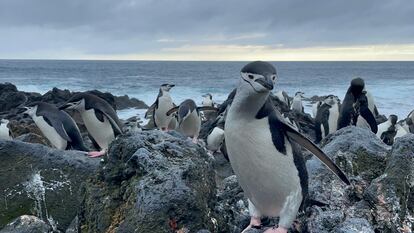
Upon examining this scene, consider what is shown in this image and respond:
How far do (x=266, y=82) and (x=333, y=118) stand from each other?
36.1ft

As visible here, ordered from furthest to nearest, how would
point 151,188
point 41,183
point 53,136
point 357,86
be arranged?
point 357,86 → point 53,136 → point 41,183 → point 151,188

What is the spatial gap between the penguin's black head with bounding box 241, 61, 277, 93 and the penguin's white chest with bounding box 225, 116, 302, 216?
1.03 ft

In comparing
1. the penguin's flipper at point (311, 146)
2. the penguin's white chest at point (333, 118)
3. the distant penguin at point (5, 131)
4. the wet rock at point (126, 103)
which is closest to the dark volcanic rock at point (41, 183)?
the penguin's flipper at point (311, 146)

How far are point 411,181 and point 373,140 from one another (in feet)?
3.04

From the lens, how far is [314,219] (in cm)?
375

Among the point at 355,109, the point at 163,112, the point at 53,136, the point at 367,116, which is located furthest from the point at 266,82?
the point at 163,112

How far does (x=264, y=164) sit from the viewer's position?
368 centimetres

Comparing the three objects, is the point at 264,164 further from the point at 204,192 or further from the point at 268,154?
the point at 204,192

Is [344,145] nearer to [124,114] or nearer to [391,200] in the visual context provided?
[391,200]

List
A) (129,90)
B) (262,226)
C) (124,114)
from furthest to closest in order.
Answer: (129,90) → (124,114) → (262,226)

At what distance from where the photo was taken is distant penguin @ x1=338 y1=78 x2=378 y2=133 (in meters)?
9.83

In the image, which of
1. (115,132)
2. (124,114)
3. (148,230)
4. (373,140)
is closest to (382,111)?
(124,114)

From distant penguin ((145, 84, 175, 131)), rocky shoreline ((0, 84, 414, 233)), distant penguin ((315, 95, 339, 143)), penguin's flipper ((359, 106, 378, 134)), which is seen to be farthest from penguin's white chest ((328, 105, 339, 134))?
rocky shoreline ((0, 84, 414, 233))

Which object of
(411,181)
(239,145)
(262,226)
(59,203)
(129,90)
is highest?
(239,145)
